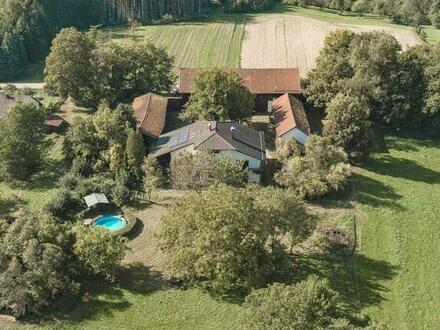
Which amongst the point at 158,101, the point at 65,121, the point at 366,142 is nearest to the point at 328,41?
the point at 366,142

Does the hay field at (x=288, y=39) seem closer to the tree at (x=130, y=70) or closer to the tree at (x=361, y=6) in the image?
the tree at (x=361, y=6)

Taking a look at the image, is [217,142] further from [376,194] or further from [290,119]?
[376,194]

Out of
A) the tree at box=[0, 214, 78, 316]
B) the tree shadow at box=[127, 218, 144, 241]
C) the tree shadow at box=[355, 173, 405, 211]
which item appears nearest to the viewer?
the tree at box=[0, 214, 78, 316]

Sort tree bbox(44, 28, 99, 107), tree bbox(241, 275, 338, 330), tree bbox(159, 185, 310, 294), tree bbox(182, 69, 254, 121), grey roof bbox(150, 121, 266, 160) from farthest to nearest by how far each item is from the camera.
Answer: tree bbox(44, 28, 99, 107) → tree bbox(182, 69, 254, 121) → grey roof bbox(150, 121, 266, 160) → tree bbox(159, 185, 310, 294) → tree bbox(241, 275, 338, 330)

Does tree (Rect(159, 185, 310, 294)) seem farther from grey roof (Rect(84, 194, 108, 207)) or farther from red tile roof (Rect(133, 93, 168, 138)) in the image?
red tile roof (Rect(133, 93, 168, 138))

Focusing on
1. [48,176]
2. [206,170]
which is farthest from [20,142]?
[206,170]

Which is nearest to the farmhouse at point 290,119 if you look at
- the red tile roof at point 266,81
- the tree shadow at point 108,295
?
the red tile roof at point 266,81

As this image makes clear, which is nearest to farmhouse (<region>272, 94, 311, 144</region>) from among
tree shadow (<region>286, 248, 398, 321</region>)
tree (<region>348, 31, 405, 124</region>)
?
tree (<region>348, 31, 405, 124</region>)

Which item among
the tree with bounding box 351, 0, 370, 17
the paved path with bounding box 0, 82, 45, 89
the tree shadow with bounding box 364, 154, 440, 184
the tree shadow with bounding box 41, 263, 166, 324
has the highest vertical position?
the tree with bounding box 351, 0, 370, 17
